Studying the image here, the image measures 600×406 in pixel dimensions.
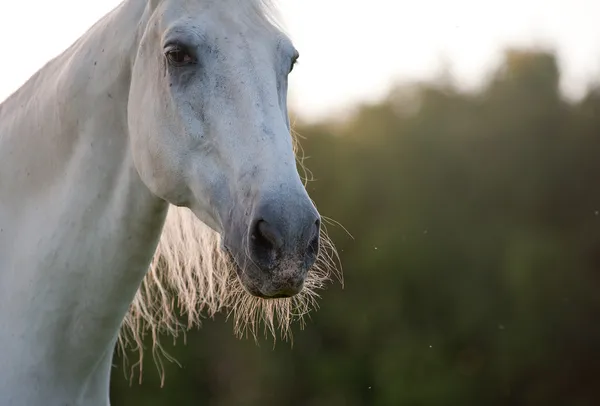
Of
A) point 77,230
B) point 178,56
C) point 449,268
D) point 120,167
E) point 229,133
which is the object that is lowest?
point 449,268

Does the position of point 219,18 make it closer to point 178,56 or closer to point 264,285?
point 178,56

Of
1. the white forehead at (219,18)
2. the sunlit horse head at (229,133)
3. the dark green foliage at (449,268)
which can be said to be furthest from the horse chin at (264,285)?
the dark green foliage at (449,268)

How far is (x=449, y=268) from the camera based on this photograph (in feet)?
73.8

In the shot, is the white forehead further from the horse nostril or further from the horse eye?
the horse nostril

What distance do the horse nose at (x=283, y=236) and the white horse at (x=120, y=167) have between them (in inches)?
2.5

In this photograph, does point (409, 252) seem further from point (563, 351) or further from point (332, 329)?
point (563, 351)

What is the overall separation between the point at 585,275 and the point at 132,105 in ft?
69.8

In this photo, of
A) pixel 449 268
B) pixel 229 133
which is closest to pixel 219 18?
pixel 229 133

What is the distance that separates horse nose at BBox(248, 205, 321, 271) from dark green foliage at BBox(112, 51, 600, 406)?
17.8m

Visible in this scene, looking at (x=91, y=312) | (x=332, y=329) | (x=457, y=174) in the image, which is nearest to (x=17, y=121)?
(x=91, y=312)

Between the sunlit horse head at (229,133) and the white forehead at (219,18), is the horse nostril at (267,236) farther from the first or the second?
the white forehead at (219,18)

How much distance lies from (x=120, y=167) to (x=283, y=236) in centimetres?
85

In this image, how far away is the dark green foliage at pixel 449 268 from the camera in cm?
2120

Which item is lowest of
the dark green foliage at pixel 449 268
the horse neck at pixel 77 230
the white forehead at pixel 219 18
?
the dark green foliage at pixel 449 268
